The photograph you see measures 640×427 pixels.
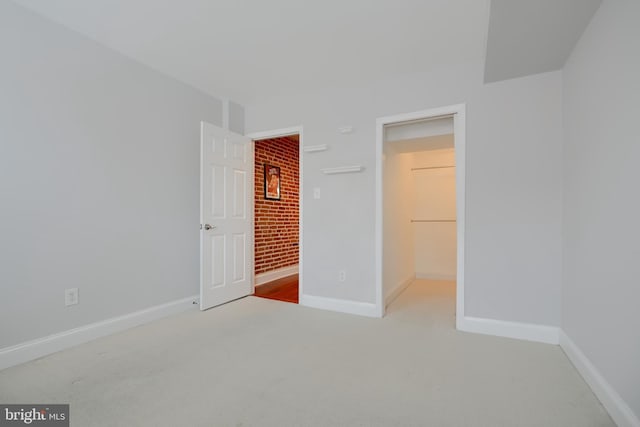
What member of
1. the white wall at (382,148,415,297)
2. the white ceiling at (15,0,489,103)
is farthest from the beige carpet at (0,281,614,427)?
the white ceiling at (15,0,489,103)

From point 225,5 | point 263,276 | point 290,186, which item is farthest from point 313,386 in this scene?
point 290,186

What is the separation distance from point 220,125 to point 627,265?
149 inches

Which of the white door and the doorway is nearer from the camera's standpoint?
the white door

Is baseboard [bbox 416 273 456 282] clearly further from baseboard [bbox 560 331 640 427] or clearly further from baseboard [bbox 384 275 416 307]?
baseboard [bbox 560 331 640 427]

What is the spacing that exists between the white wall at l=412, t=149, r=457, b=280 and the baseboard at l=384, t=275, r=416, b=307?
0.53 metres

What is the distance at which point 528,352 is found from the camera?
224 cm

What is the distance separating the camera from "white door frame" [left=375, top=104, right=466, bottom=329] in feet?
8.92

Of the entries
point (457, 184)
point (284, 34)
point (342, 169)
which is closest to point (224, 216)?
point (342, 169)

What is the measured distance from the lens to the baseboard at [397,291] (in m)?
3.43

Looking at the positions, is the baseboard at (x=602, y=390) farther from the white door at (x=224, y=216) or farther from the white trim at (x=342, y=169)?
the white door at (x=224, y=216)

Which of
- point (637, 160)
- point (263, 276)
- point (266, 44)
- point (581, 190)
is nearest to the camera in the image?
point (637, 160)

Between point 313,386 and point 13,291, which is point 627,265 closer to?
point 313,386

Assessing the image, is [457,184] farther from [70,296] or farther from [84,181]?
[70,296]

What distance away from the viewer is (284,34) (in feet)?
7.74
